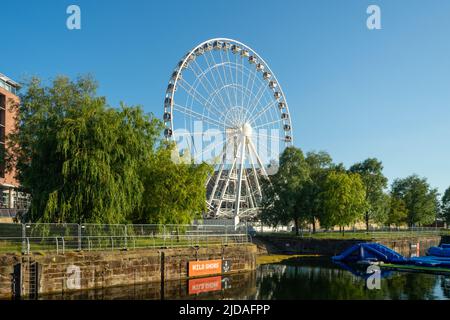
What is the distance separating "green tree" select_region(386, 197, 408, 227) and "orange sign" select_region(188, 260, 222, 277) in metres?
55.5

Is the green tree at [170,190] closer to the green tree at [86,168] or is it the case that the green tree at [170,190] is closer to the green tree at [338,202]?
the green tree at [86,168]

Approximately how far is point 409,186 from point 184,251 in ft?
241

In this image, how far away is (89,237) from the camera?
88.1 feet

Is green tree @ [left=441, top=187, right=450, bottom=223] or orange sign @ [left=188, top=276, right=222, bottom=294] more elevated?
green tree @ [left=441, top=187, right=450, bottom=223]

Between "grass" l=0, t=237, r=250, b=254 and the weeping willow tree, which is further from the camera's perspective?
the weeping willow tree

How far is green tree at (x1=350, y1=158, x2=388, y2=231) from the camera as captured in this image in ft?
240

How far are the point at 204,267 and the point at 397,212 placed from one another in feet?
196

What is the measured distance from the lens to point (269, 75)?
68.8 metres

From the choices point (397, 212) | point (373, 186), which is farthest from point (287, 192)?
point (397, 212)

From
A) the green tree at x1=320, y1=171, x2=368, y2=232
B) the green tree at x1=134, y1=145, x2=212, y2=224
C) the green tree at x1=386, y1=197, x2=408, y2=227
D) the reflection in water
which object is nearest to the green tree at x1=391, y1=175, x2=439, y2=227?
the green tree at x1=386, y1=197, x2=408, y2=227

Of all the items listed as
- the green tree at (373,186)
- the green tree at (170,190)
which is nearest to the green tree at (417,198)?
the green tree at (373,186)

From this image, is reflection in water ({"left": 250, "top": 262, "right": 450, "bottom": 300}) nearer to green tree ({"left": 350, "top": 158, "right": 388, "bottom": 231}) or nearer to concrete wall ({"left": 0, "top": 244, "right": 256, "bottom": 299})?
concrete wall ({"left": 0, "top": 244, "right": 256, "bottom": 299})

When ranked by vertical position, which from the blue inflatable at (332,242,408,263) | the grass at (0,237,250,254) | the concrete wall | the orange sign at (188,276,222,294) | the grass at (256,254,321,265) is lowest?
the grass at (256,254,321,265)

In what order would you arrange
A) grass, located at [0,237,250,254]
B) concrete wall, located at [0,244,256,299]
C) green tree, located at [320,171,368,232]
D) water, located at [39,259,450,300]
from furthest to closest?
green tree, located at [320,171,368,232] → water, located at [39,259,450,300] → grass, located at [0,237,250,254] → concrete wall, located at [0,244,256,299]
